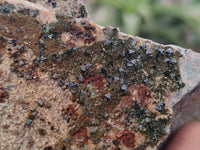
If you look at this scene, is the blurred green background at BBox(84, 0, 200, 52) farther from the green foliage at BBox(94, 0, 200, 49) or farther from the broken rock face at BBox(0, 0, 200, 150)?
the broken rock face at BBox(0, 0, 200, 150)

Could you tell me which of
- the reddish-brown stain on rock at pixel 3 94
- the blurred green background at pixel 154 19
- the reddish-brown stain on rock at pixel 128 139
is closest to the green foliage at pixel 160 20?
the blurred green background at pixel 154 19

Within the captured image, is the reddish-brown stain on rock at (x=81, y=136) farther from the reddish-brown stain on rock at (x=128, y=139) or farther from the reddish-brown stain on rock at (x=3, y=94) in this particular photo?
the reddish-brown stain on rock at (x=3, y=94)

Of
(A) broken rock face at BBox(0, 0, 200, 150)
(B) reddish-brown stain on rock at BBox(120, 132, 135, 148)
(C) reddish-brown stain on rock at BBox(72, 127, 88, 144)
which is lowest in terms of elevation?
(B) reddish-brown stain on rock at BBox(120, 132, 135, 148)

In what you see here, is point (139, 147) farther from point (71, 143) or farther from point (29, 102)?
point (29, 102)

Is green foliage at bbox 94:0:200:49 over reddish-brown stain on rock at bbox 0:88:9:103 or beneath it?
over

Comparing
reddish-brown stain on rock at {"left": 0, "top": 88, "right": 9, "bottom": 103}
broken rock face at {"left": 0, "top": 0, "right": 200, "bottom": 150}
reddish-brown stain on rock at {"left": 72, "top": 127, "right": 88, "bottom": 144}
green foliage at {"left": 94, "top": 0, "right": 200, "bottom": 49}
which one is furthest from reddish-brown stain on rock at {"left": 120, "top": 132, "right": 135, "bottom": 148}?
green foliage at {"left": 94, "top": 0, "right": 200, "bottom": 49}

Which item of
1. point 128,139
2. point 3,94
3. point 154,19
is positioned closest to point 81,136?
point 128,139
